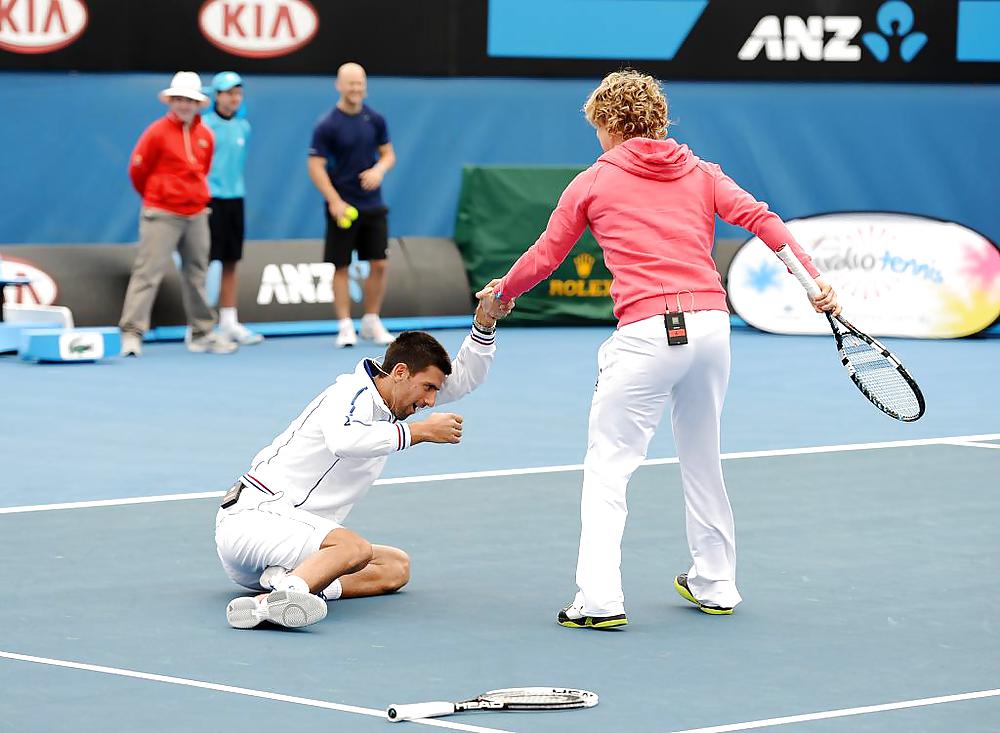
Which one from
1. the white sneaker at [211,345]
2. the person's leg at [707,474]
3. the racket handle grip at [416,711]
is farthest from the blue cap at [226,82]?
the racket handle grip at [416,711]

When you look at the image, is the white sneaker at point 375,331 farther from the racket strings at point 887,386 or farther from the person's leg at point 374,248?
the racket strings at point 887,386

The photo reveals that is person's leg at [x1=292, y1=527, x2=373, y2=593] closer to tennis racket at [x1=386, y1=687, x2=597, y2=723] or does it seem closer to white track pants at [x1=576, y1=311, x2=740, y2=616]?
white track pants at [x1=576, y1=311, x2=740, y2=616]

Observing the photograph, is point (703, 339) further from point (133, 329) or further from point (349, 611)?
point (133, 329)

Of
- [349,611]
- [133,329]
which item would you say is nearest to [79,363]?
[133,329]

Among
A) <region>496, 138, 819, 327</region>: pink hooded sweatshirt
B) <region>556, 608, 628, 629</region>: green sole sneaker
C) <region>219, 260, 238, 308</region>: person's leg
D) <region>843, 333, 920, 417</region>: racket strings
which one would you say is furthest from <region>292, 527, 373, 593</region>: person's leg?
<region>219, 260, 238, 308</region>: person's leg

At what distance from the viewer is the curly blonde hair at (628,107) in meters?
6.41

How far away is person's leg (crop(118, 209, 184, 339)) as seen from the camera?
14578 millimetres

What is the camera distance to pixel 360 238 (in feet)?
51.5

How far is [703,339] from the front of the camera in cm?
632

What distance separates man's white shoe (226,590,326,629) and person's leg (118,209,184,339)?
8.69 m

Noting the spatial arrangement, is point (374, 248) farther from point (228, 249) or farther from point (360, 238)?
point (228, 249)

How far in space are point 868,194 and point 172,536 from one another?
13130mm

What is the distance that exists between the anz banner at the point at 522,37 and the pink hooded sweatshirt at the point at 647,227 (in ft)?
34.7

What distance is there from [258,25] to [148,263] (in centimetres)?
320
